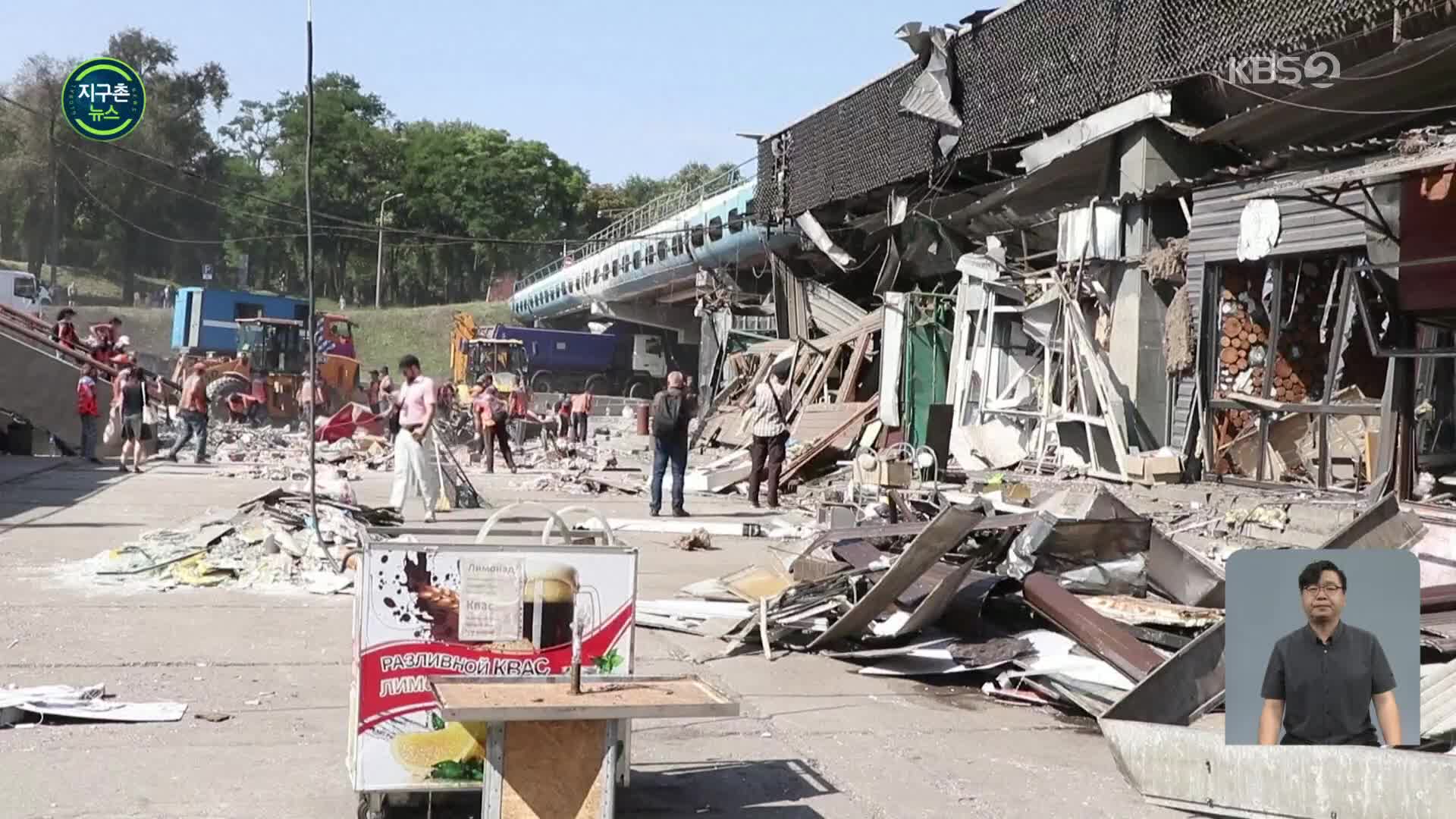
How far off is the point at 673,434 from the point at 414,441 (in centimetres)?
314

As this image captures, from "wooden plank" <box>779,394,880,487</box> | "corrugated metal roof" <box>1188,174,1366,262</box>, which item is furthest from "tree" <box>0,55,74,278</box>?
"corrugated metal roof" <box>1188,174,1366,262</box>

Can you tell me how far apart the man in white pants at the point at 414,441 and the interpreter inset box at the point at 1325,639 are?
1166 cm

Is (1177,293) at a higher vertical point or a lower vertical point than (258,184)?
lower

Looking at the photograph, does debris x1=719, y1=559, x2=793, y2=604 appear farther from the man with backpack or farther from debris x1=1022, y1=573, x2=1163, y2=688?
the man with backpack

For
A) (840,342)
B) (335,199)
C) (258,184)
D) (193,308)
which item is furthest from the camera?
(258,184)

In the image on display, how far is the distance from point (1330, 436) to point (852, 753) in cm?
885

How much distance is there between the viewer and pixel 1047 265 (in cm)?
2000

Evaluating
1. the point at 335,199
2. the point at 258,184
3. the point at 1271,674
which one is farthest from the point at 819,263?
the point at 258,184

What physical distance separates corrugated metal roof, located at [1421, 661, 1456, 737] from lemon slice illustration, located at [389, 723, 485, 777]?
125 inches

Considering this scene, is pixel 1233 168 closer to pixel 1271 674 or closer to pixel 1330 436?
pixel 1330 436

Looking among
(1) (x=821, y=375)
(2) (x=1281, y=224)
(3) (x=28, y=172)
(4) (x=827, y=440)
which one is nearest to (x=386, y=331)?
(3) (x=28, y=172)

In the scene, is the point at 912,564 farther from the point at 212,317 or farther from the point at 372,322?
the point at 372,322

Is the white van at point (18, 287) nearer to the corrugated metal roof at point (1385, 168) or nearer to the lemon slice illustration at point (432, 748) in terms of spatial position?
the corrugated metal roof at point (1385, 168)

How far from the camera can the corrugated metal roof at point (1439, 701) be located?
15.7 ft
